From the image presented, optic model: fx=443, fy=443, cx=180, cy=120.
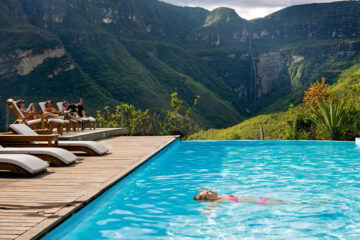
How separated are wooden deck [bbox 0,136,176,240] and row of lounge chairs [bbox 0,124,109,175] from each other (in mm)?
150

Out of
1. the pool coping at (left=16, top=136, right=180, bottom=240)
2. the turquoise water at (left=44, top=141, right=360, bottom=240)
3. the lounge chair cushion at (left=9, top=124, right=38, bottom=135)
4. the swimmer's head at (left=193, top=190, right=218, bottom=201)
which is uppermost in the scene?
the lounge chair cushion at (left=9, top=124, right=38, bottom=135)

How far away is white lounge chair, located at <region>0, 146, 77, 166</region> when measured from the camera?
6527 millimetres

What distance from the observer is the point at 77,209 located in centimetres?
416

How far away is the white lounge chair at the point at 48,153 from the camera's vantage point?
→ 21.4 feet

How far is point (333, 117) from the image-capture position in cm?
1320

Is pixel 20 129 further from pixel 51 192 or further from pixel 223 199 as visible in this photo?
pixel 223 199

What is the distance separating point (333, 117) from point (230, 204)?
8.66 meters

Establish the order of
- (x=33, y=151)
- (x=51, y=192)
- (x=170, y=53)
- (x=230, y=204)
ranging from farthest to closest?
(x=170, y=53) → (x=33, y=151) → (x=230, y=204) → (x=51, y=192)

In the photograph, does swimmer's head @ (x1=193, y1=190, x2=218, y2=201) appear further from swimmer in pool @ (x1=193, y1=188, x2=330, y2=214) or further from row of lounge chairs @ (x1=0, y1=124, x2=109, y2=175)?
row of lounge chairs @ (x1=0, y1=124, x2=109, y2=175)

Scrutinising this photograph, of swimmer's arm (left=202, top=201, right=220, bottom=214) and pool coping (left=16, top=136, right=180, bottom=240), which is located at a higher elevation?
pool coping (left=16, top=136, right=180, bottom=240)

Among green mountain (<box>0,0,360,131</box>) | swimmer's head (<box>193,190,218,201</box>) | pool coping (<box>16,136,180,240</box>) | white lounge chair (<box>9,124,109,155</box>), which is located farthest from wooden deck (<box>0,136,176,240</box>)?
→ green mountain (<box>0,0,360,131</box>)

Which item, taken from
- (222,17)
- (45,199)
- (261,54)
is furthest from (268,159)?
(222,17)

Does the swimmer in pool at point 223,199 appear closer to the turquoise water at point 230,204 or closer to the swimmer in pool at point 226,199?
the swimmer in pool at point 226,199

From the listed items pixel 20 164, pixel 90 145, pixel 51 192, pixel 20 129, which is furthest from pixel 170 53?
pixel 51 192
